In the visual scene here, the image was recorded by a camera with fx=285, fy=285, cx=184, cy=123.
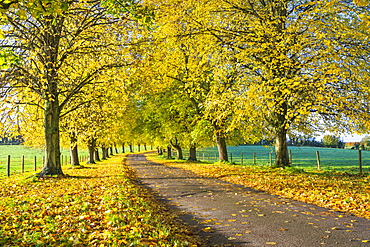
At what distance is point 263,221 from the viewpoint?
638cm

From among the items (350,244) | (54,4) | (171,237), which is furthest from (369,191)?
(54,4)

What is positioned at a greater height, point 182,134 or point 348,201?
point 182,134

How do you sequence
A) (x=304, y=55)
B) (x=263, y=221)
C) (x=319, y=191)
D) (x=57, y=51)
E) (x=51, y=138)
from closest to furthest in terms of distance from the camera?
(x=263, y=221) → (x=319, y=191) → (x=304, y=55) → (x=57, y=51) → (x=51, y=138)

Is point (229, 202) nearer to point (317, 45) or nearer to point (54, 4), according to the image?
point (54, 4)

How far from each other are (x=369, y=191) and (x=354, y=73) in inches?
216

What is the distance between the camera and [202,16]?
13289 millimetres

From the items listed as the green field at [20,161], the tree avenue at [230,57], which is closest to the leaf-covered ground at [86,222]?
the tree avenue at [230,57]

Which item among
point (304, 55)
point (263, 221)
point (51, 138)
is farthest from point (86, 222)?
point (304, 55)

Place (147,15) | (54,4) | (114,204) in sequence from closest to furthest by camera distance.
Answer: (54,4) → (147,15) → (114,204)

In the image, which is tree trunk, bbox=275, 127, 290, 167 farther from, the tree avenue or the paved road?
the paved road

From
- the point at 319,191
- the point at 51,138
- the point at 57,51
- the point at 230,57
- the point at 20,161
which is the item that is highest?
the point at 57,51

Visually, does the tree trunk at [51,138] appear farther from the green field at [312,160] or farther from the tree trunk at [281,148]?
the green field at [312,160]

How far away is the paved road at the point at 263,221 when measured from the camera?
5184mm

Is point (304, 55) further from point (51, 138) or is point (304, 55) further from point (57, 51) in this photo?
point (51, 138)
